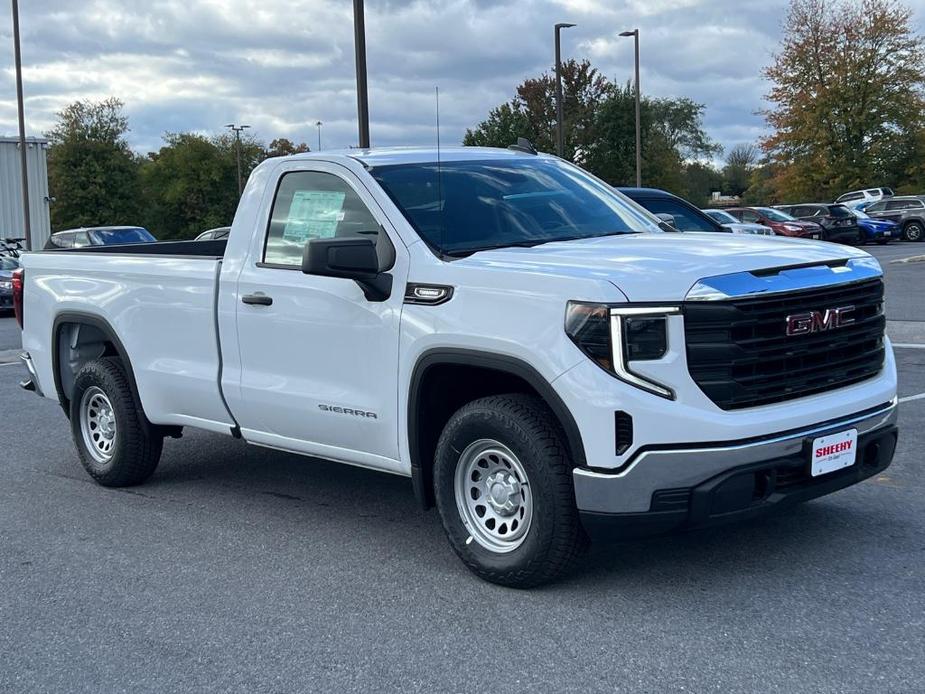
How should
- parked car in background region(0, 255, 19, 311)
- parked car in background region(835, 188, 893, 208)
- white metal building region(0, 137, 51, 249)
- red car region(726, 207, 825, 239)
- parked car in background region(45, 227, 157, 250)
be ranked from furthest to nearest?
parked car in background region(835, 188, 893, 208) < white metal building region(0, 137, 51, 249) < red car region(726, 207, 825, 239) < parked car in background region(45, 227, 157, 250) < parked car in background region(0, 255, 19, 311)

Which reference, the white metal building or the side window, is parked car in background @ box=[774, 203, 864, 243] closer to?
the white metal building

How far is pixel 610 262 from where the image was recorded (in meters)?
4.79

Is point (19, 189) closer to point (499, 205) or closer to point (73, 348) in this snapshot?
point (73, 348)

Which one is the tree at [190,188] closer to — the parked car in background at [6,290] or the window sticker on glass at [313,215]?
the parked car in background at [6,290]

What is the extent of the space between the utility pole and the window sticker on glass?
1237 cm

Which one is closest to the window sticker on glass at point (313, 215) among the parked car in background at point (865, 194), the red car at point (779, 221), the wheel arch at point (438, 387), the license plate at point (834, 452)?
the wheel arch at point (438, 387)

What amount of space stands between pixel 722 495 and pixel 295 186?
2854 mm

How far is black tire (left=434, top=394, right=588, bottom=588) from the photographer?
473 cm

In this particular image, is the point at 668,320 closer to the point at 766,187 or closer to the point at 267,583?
the point at 267,583

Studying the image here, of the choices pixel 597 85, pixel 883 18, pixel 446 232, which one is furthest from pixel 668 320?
pixel 597 85

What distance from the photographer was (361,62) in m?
17.9

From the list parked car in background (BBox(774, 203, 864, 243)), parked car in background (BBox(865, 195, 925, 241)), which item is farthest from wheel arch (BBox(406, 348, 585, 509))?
Answer: parked car in background (BBox(865, 195, 925, 241))

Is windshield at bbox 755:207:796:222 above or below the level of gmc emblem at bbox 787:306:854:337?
above

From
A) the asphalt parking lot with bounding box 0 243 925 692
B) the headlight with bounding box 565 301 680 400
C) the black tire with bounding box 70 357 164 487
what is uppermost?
the headlight with bounding box 565 301 680 400
